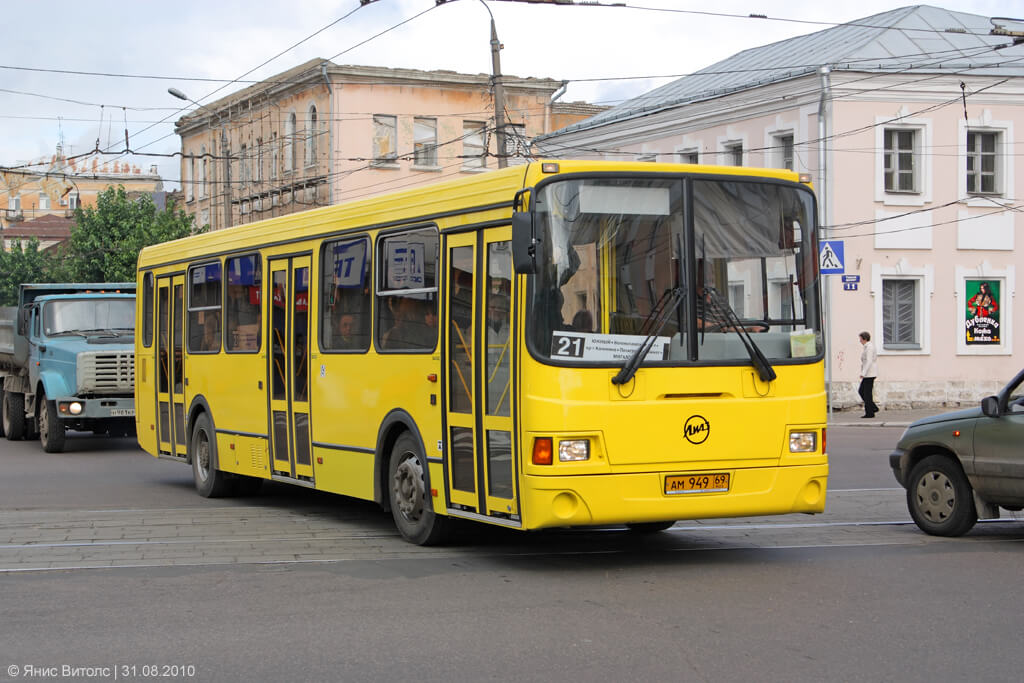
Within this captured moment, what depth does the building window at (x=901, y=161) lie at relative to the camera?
3325cm

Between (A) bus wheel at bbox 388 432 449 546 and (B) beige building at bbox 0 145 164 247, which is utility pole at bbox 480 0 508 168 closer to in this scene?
(A) bus wheel at bbox 388 432 449 546

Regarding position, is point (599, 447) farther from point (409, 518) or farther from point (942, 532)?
point (942, 532)

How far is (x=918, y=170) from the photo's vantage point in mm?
33250

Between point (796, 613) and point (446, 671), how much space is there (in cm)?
240

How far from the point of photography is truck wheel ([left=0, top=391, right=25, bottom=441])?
2539 centimetres

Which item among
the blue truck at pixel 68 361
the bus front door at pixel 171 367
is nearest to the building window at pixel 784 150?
the blue truck at pixel 68 361

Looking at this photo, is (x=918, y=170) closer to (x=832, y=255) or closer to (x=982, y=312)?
(x=982, y=312)

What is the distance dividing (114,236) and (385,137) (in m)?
10.4

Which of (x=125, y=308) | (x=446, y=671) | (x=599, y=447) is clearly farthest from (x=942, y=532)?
(x=125, y=308)

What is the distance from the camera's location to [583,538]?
1158cm

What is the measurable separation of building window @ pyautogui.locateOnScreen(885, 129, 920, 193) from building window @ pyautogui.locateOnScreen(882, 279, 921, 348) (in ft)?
7.40


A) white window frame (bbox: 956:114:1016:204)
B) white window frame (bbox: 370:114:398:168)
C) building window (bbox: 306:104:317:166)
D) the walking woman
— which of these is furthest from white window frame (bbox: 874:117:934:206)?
building window (bbox: 306:104:317:166)

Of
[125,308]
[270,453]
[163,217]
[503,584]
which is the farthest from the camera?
[163,217]

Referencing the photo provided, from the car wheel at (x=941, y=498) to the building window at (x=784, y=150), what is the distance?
2328 cm
